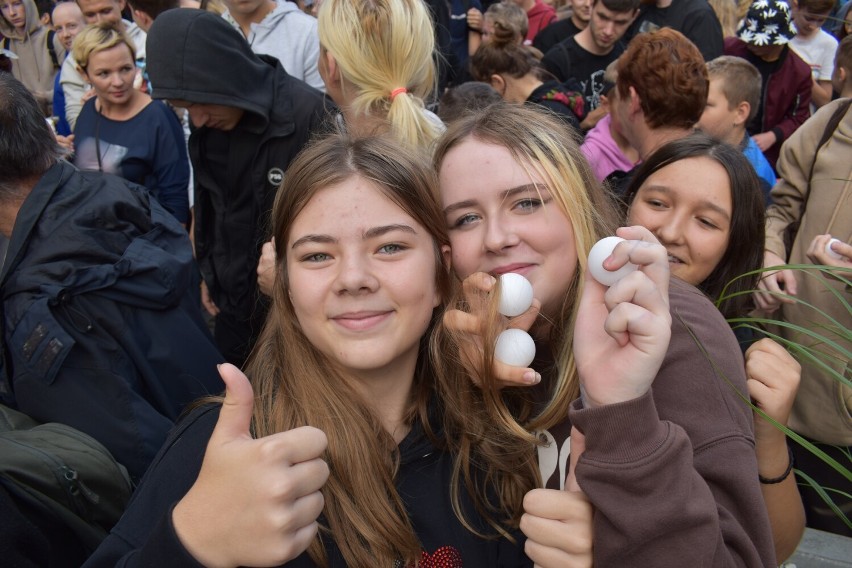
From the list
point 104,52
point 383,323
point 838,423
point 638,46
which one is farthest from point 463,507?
point 104,52

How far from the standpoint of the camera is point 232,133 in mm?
2986

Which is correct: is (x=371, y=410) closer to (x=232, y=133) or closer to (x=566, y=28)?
(x=232, y=133)

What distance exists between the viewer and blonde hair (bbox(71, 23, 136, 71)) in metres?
3.78

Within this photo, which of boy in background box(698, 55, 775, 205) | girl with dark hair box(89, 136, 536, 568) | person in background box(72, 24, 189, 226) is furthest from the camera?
person in background box(72, 24, 189, 226)

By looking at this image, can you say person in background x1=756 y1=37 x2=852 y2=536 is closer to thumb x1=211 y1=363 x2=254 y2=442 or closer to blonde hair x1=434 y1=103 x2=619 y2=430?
blonde hair x1=434 y1=103 x2=619 y2=430

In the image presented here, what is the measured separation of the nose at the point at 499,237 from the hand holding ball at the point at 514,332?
3.9 inches

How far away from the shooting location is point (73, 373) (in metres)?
2.12

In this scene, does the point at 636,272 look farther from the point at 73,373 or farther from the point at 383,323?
the point at 73,373

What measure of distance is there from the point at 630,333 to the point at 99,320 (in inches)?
67.7

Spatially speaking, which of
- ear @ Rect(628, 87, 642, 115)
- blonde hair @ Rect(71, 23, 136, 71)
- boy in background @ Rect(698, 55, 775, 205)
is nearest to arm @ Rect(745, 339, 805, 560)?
ear @ Rect(628, 87, 642, 115)

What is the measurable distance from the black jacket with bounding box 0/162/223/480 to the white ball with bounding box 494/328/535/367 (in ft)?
4.15

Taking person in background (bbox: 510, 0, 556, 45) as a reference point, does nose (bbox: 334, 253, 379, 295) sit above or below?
above

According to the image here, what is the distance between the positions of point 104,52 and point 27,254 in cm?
197

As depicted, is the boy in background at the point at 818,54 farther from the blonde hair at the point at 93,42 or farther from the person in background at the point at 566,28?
the blonde hair at the point at 93,42
